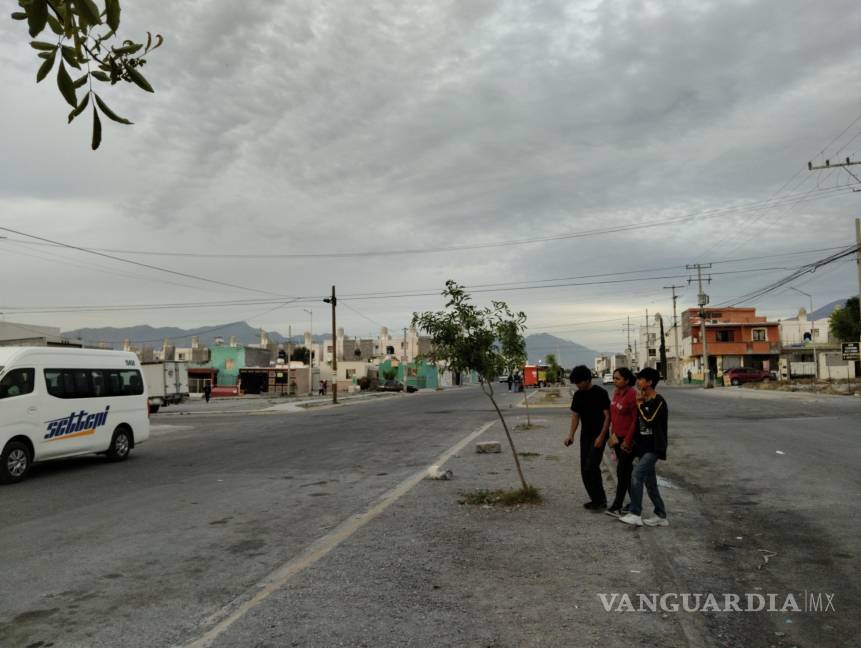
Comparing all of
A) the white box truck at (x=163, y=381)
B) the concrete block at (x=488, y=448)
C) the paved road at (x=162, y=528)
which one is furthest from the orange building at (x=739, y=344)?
the paved road at (x=162, y=528)

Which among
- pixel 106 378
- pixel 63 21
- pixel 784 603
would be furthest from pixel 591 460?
pixel 106 378

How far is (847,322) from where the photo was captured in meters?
79.1

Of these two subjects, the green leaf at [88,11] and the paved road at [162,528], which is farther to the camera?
the paved road at [162,528]

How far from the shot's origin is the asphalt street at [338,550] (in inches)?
179

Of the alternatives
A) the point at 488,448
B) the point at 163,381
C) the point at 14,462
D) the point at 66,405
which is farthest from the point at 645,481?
the point at 163,381

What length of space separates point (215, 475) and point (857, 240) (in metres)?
35.6

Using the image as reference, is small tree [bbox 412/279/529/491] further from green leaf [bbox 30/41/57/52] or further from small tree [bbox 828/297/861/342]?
small tree [bbox 828/297/861/342]

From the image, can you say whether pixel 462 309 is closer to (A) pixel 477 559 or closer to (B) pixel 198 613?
(A) pixel 477 559

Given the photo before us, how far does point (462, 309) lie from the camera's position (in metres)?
8.98

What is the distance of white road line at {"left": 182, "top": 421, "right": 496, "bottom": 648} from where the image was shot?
4566mm

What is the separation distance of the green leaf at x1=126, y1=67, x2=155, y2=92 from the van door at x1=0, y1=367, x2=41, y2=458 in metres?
11.3

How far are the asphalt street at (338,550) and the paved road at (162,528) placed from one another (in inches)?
1.1

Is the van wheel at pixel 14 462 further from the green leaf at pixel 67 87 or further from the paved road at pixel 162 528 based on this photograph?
the green leaf at pixel 67 87

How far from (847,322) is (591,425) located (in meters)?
85.7
